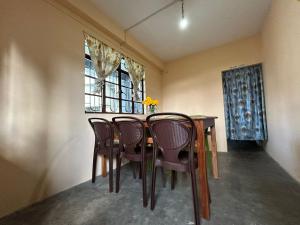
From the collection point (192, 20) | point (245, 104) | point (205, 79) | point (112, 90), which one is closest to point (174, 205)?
point (112, 90)

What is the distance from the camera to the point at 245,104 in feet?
10.8

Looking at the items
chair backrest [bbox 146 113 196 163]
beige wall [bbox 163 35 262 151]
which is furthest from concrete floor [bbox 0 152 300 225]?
beige wall [bbox 163 35 262 151]

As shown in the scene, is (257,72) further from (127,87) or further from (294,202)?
(127,87)

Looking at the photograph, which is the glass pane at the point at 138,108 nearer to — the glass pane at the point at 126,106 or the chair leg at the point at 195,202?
the glass pane at the point at 126,106

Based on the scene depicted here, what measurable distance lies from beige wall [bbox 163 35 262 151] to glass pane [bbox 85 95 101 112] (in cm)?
260

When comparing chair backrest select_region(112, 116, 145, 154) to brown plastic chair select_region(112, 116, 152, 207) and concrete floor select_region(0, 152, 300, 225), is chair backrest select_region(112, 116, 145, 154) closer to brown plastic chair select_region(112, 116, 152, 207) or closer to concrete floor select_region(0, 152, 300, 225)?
brown plastic chair select_region(112, 116, 152, 207)

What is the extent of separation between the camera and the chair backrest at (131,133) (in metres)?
1.54

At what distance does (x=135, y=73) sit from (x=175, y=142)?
2556 millimetres

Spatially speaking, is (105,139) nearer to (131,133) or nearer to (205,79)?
(131,133)

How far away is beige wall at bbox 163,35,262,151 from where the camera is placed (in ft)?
11.5

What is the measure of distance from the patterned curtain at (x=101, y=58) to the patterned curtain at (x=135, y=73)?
57cm

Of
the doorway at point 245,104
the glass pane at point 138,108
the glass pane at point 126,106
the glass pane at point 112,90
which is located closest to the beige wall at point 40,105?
the glass pane at point 112,90

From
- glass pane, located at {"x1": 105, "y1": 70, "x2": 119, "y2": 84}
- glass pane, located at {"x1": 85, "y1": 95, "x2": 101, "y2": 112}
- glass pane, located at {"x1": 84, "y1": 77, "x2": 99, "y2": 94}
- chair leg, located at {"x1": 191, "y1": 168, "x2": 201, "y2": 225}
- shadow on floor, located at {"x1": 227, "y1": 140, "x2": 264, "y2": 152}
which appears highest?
glass pane, located at {"x1": 105, "y1": 70, "x2": 119, "y2": 84}

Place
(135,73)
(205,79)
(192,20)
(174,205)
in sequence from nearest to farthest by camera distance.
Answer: (174,205) < (192,20) < (135,73) < (205,79)
